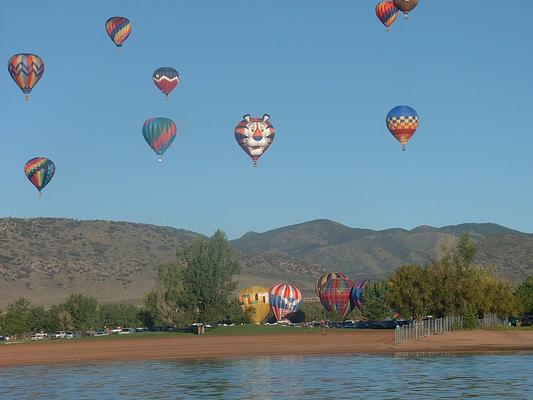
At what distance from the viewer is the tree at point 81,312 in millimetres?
152500

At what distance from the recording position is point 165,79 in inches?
4739

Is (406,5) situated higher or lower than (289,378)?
higher

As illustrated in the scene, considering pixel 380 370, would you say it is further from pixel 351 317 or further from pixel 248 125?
pixel 351 317

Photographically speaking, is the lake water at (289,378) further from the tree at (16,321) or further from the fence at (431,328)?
the tree at (16,321)

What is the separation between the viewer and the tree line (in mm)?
105438

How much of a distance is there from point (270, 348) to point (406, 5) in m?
40.1

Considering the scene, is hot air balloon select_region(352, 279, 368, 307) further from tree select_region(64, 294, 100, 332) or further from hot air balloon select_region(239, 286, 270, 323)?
tree select_region(64, 294, 100, 332)

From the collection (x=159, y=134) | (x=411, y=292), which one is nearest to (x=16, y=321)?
(x=159, y=134)

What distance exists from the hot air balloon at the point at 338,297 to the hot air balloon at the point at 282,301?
16.5 ft

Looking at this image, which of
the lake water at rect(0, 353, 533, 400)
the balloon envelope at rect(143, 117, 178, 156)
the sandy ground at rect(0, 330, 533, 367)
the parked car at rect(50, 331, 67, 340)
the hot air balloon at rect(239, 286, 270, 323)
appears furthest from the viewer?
the hot air balloon at rect(239, 286, 270, 323)

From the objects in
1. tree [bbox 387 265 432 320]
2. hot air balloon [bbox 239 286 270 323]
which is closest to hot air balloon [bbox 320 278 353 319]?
hot air balloon [bbox 239 286 270 323]

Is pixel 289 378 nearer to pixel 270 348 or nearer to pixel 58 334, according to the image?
pixel 270 348

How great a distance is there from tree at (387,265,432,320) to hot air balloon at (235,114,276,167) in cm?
2252

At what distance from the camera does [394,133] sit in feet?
368
